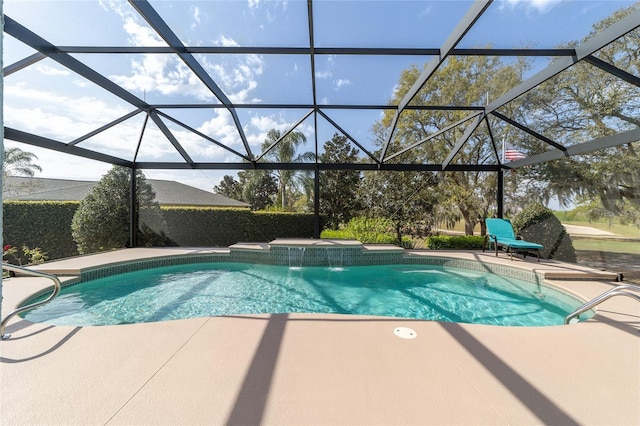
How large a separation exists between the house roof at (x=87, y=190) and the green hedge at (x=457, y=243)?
1295 centimetres

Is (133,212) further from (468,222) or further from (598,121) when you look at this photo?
(598,121)

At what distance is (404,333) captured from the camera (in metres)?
2.70

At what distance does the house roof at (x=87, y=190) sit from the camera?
13.8 m

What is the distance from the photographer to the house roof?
13750 millimetres

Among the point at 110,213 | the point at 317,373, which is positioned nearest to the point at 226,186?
the point at 110,213

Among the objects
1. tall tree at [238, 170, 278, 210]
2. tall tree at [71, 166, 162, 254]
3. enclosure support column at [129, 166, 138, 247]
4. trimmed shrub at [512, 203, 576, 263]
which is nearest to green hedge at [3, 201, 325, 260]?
enclosure support column at [129, 166, 138, 247]

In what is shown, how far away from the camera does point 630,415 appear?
5.48 ft

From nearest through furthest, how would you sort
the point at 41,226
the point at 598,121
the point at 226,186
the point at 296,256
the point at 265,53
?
the point at 265,53 < the point at 598,121 < the point at 296,256 < the point at 41,226 < the point at 226,186

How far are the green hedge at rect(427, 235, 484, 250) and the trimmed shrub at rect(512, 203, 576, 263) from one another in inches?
54.6

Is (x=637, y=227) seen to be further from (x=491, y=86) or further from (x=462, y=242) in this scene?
(x=491, y=86)

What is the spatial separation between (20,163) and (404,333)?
16228 mm

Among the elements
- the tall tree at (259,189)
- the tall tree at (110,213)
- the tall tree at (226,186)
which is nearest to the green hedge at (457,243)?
the tall tree at (110,213)

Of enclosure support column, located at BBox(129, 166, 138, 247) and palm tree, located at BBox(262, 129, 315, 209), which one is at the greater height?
palm tree, located at BBox(262, 129, 315, 209)

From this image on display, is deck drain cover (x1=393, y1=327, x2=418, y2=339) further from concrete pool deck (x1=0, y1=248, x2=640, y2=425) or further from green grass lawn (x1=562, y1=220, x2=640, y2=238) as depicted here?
green grass lawn (x1=562, y1=220, x2=640, y2=238)
